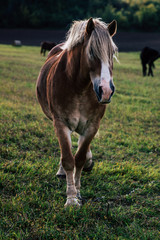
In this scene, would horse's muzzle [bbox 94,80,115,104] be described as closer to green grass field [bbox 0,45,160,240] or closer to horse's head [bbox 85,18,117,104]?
horse's head [bbox 85,18,117,104]

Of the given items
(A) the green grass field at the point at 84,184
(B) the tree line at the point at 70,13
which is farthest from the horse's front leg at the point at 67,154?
(B) the tree line at the point at 70,13

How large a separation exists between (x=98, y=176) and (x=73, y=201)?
89cm

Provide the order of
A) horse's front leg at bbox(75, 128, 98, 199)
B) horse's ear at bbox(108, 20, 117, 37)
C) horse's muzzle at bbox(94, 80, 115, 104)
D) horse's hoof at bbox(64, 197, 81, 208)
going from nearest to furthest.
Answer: horse's muzzle at bbox(94, 80, 115, 104)
horse's ear at bbox(108, 20, 117, 37)
horse's hoof at bbox(64, 197, 81, 208)
horse's front leg at bbox(75, 128, 98, 199)

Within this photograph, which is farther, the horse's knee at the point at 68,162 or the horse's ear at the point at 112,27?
the horse's knee at the point at 68,162

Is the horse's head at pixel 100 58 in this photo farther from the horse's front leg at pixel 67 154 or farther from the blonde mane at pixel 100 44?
the horse's front leg at pixel 67 154

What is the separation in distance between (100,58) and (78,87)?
0.57 meters

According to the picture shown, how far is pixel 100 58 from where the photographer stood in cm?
250

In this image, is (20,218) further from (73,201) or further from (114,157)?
(114,157)

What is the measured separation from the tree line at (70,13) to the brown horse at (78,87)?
153 ft

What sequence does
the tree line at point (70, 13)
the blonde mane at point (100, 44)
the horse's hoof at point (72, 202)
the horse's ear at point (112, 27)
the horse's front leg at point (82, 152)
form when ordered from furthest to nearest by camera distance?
1. the tree line at point (70, 13)
2. the horse's front leg at point (82, 152)
3. the horse's hoof at point (72, 202)
4. the horse's ear at point (112, 27)
5. the blonde mane at point (100, 44)

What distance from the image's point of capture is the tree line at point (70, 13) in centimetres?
5078

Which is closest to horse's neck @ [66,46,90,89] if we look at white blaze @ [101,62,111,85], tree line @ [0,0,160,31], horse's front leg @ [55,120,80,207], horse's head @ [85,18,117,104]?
horse's head @ [85,18,117,104]

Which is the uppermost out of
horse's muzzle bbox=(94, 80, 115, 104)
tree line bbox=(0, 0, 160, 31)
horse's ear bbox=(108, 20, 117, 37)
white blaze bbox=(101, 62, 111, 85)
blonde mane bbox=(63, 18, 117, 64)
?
horse's ear bbox=(108, 20, 117, 37)

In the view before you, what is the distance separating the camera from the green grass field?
8.48ft
